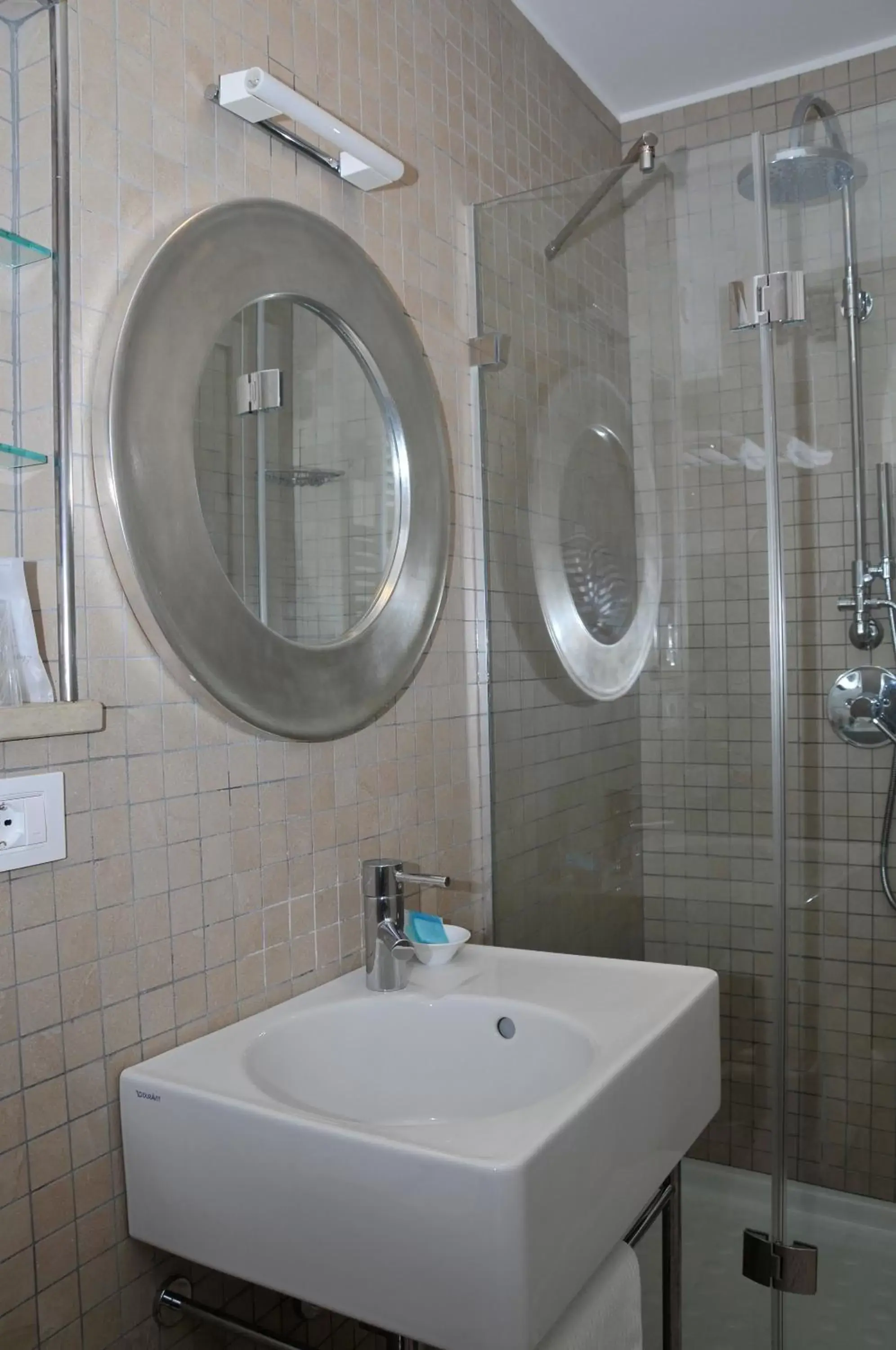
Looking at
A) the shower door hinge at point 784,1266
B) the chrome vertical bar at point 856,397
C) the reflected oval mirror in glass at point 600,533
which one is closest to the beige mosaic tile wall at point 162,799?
the reflected oval mirror in glass at point 600,533

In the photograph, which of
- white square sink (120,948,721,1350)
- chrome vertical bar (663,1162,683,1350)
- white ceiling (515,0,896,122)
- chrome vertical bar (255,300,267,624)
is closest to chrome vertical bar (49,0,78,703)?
chrome vertical bar (255,300,267,624)

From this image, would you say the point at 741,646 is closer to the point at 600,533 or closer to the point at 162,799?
the point at 600,533

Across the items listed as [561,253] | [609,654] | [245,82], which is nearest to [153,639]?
[245,82]

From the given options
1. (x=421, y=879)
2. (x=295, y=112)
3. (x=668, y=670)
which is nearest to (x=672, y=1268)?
(x=421, y=879)

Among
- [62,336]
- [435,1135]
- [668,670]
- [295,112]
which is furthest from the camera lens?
[668,670]

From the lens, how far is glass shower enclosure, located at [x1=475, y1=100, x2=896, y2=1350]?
170 centimetres

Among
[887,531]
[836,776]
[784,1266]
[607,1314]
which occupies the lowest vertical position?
[784,1266]

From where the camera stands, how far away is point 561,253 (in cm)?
194

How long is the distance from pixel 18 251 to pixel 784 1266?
184 centimetres

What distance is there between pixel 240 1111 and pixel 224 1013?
288 millimetres

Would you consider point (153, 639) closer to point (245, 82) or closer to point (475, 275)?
point (245, 82)

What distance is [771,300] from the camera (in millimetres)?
1717

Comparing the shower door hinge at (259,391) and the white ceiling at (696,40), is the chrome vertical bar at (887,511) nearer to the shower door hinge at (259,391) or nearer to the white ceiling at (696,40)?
the shower door hinge at (259,391)

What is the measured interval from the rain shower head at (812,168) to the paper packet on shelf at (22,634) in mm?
1313
